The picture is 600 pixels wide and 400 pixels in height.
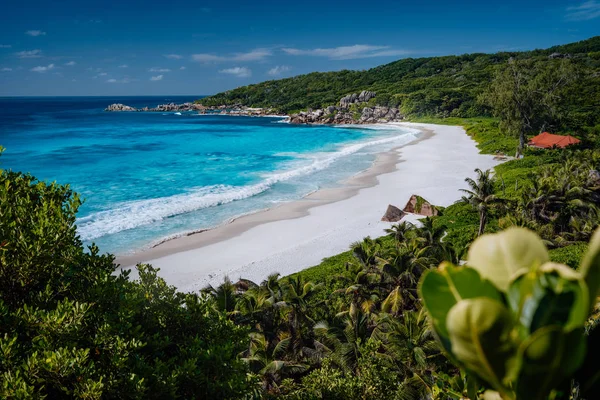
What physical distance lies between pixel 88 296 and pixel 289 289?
1020 centimetres

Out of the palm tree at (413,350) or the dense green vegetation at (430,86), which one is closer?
the palm tree at (413,350)

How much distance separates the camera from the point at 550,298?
113cm

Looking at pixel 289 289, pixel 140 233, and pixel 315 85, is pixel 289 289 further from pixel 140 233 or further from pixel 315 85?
pixel 315 85

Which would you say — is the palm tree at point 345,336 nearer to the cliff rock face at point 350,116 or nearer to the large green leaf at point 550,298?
the large green leaf at point 550,298

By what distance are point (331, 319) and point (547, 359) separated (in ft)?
46.7

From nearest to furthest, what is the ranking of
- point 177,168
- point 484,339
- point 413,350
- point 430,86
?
point 484,339 → point 413,350 → point 177,168 → point 430,86

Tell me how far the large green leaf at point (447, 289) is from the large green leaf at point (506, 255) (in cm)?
6

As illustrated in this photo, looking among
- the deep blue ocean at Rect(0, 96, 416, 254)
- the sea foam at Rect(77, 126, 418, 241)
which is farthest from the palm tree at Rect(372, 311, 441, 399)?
the sea foam at Rect(77, 126, 418, 241)

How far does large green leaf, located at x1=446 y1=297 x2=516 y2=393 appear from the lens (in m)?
1.07

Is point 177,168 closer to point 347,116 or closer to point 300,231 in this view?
point 300,231

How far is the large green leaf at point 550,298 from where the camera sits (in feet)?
3.57

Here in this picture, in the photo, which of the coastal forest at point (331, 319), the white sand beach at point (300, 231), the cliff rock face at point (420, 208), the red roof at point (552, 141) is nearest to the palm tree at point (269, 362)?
the coastal forest at point (331, 319)

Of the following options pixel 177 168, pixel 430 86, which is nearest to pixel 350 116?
pixel 430 86

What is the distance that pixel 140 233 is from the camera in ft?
97.9
